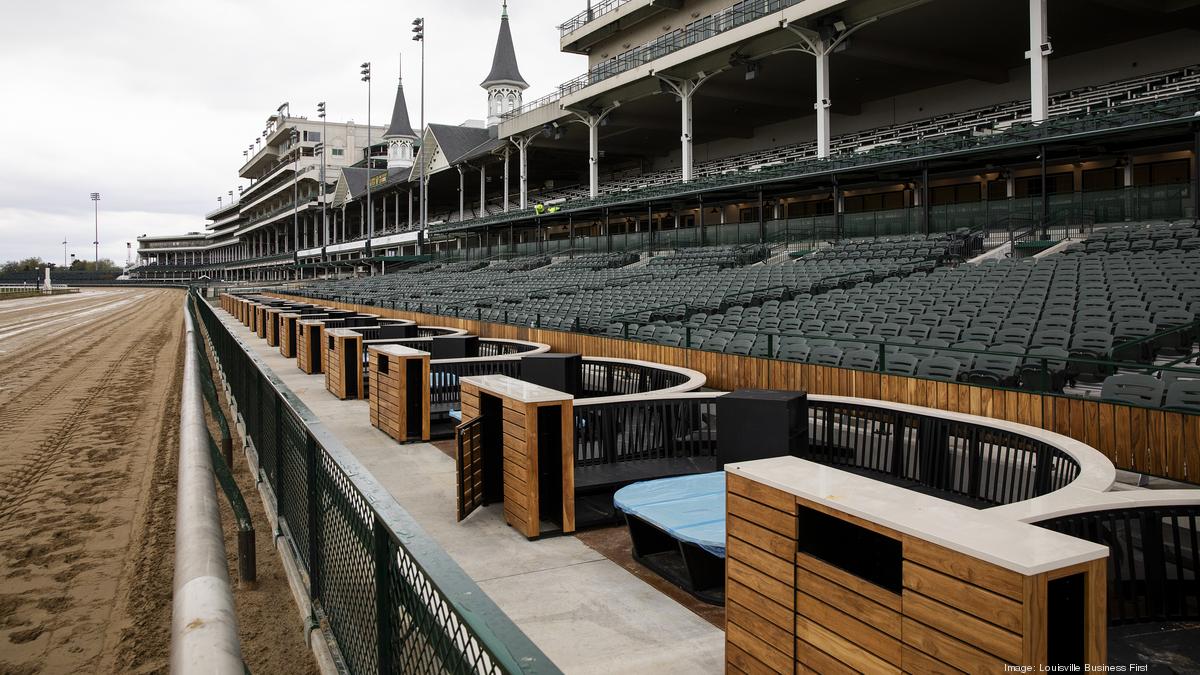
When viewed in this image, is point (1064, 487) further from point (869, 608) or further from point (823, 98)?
point (823, 98)

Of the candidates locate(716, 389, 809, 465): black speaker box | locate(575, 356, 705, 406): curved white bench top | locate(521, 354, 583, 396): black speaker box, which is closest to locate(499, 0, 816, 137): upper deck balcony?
locate(575, 356, 705, 406): curved white bench top

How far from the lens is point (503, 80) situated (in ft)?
255

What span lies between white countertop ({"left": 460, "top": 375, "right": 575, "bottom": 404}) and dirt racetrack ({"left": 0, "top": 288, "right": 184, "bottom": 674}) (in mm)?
3106

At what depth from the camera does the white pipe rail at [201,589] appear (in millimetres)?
2955

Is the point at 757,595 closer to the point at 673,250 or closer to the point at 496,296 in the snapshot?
the point at 496,296

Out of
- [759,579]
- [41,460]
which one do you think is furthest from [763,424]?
[41,460]

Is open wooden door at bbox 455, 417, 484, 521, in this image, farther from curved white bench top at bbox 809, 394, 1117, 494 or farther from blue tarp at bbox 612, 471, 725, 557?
curved white bench top at bbox 809, 394, 1117, 494

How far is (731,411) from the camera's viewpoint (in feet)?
22.4

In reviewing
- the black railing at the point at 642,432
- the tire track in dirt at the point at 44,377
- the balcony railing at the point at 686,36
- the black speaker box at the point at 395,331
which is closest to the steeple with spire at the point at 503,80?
the balcony railing at the point at 686,36

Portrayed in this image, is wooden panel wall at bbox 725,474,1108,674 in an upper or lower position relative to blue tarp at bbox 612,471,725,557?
upper

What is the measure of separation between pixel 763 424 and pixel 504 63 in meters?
79.0

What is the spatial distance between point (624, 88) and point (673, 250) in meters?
12.9

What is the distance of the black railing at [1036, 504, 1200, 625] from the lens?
407cm

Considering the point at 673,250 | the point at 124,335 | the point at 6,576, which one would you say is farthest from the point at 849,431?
→ the point at 124,335
